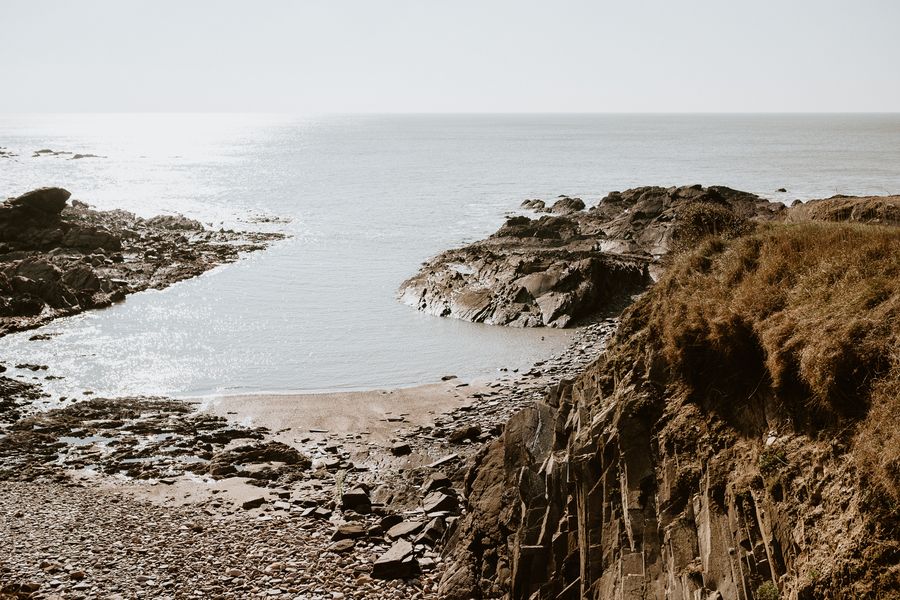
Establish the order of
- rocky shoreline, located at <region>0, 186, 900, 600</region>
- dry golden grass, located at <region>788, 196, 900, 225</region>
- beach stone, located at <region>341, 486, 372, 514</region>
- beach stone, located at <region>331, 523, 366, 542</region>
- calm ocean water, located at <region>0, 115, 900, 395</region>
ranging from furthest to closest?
calm ocean water, located at <region>0, 115, 900, 395</region> < dry golden grass, located at <region>788, 196, 900, 225</region> < beach stone, located at <region>341, 486, 372, 514</region> < beach stone, located at <region>331, 523, 366, 542</region> < rocky shoreline, located at <region>0, 186, 900, 600</region>

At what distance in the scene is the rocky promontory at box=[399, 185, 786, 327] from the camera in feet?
127

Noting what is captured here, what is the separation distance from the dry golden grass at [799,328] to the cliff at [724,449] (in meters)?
0.03

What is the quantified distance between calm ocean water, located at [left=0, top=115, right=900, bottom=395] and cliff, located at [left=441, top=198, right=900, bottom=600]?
16388 mm

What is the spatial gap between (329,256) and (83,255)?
65.0 feet

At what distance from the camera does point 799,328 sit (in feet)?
37.3

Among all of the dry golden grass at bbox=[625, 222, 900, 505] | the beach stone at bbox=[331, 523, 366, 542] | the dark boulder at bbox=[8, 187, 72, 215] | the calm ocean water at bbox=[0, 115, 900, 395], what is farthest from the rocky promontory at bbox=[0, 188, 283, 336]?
the dry golden grass at bbox=[625, 222, 900, 505]

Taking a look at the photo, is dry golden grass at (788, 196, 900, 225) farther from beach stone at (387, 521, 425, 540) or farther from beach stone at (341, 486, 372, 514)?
beach stone at (341, 486, 372, 514)

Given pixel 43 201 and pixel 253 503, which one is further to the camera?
pixel 43 201

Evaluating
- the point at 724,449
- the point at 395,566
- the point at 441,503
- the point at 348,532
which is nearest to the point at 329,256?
the point at 441,503

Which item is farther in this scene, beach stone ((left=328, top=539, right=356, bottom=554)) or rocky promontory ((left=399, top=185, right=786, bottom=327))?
rocky promontory ((left=399, top=185, right=786, bottom=327))

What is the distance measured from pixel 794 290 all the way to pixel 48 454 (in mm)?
24654

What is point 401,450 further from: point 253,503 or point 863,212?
point 863,212

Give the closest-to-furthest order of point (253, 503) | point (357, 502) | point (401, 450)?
1. point (357, 502)
2. point (253, 503)
3. point (401, 450)

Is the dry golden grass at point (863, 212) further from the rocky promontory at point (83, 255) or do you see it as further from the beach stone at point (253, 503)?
the rocky promontory at point (83, 255)
